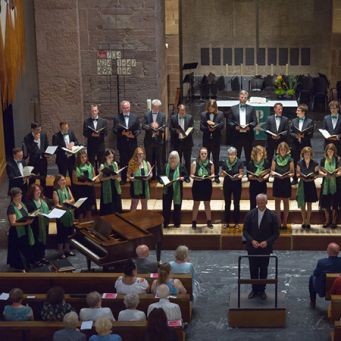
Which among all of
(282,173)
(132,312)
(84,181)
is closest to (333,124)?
(282,173)

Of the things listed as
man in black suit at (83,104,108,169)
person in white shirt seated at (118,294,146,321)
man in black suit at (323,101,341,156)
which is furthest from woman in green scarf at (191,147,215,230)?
person in white shirt seated at (118,294,146,321)

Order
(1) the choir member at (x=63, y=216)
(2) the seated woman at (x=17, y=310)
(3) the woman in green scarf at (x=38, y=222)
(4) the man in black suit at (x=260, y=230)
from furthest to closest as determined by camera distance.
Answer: (1) the choir member at (x=63, y=216), (3) the woman in green scarf at (x=38, y=222), (4) the man in black suit at (x=260, y=230), (2) the seated woman at (x=17, y=310)

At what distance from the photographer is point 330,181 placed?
1314cm

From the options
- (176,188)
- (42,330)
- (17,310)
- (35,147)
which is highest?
(35,147)

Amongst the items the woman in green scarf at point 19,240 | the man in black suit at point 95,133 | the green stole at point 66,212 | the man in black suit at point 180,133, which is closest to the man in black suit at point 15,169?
the green stole at point 66,212

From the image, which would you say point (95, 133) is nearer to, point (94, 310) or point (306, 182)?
point (306, 182)

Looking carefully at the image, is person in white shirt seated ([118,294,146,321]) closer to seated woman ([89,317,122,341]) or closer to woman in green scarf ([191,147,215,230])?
seated woman ([89,317,122,341])

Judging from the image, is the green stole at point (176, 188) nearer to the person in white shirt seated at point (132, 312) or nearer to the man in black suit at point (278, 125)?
the man in black suit at point (278, 125)

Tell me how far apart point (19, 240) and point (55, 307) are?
310cm

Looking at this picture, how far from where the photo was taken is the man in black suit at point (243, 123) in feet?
47.2

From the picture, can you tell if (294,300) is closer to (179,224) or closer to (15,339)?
(179,224)

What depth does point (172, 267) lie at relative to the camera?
10.9 metres

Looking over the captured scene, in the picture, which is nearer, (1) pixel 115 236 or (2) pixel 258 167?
(1) pixel 115 236

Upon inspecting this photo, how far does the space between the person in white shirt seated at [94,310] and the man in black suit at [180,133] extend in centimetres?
536
